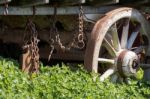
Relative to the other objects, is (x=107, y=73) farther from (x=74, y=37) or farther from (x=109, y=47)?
(x=74, y=37)

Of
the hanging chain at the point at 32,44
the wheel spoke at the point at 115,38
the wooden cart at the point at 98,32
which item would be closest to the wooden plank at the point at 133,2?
the wooden cart at the point at 98,32

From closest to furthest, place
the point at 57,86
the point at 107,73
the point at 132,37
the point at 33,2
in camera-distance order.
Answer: the point at 57,86 → the point at 33,2 → the point at 107,73 → the point at 132,37

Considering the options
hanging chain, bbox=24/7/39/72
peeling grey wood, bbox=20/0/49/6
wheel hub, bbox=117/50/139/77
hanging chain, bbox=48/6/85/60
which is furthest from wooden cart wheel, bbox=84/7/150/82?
peeling grey wood, bbox=20/0/49/6

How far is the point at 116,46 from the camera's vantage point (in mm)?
8719

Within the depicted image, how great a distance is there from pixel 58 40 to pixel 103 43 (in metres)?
0.72

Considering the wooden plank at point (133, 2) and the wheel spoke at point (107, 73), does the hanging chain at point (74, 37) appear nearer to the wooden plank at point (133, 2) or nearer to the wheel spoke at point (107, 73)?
the wheel spoke at point (107, 73)

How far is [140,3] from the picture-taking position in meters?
9.39

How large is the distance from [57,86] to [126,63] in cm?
201

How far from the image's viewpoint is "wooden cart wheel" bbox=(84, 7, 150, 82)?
7.98 metres

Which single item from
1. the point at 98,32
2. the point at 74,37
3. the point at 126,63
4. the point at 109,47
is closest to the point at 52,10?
the point at 74,37

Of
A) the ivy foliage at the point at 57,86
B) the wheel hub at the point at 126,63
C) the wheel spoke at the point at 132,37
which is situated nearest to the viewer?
the ivy foliage at the point at 57,86

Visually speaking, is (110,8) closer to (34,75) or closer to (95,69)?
(95,69)

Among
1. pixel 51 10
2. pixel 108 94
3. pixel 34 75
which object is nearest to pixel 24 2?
pixel 51 10

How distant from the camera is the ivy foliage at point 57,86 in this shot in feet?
21.2
